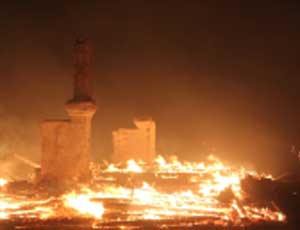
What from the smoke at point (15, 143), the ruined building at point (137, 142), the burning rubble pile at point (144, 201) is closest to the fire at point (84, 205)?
the burning rubble pile at point (144, 201)

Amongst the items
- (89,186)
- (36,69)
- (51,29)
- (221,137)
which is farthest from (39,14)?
(89,186)

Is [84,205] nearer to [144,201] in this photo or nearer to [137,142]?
[144,201]

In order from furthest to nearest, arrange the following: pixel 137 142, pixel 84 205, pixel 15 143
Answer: pixel 15 143 → pixel 137 142 → pixel 84 205

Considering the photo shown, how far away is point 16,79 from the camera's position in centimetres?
2644

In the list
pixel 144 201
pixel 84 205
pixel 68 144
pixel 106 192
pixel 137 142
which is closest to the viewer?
pixel 84 205

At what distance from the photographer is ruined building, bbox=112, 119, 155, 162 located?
18.1 metres

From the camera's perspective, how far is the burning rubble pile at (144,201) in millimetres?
9883

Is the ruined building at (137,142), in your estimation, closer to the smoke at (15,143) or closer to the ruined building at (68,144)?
the ruined building at (68,144)

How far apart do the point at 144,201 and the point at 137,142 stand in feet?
21.5

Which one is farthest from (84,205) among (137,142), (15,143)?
(15,143)

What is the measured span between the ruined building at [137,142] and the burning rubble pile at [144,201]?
1825 mm

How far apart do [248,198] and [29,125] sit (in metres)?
16.6

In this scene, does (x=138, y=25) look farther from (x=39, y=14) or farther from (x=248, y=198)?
(x=248, y=198)

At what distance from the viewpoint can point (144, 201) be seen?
11.8 m
